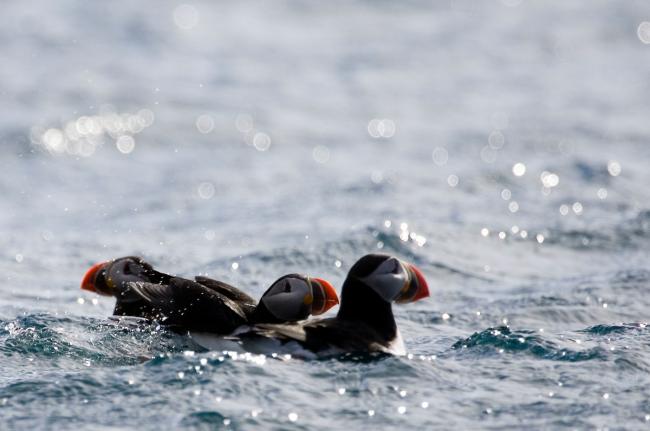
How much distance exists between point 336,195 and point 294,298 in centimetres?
782

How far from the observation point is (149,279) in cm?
801

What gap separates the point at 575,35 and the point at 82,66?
12.3 m

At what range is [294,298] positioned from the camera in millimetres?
7602

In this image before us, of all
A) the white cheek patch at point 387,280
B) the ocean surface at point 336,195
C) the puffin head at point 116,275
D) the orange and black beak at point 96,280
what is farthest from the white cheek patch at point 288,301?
the orange and black beak at point 96,280

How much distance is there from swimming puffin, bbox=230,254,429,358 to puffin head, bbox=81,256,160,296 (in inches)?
44.6

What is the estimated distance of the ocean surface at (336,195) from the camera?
6707 mm

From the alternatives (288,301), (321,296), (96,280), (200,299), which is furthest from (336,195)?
(200,299)

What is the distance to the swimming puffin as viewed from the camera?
728 centimetres

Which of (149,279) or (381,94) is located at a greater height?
(381,94)

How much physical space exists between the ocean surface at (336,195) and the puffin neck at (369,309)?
344 millimetres

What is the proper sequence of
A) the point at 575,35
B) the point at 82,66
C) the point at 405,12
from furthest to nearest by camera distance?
1. the point at 405,12
2. the point at 575,35
3. the point at 82,66

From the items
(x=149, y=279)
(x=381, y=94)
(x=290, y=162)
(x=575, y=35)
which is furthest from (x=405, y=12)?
(x=149, y=279)

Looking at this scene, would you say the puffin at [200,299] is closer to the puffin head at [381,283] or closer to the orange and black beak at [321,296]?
the orange and black beak at [321,296]

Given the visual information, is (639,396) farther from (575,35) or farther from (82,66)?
(575,35)
